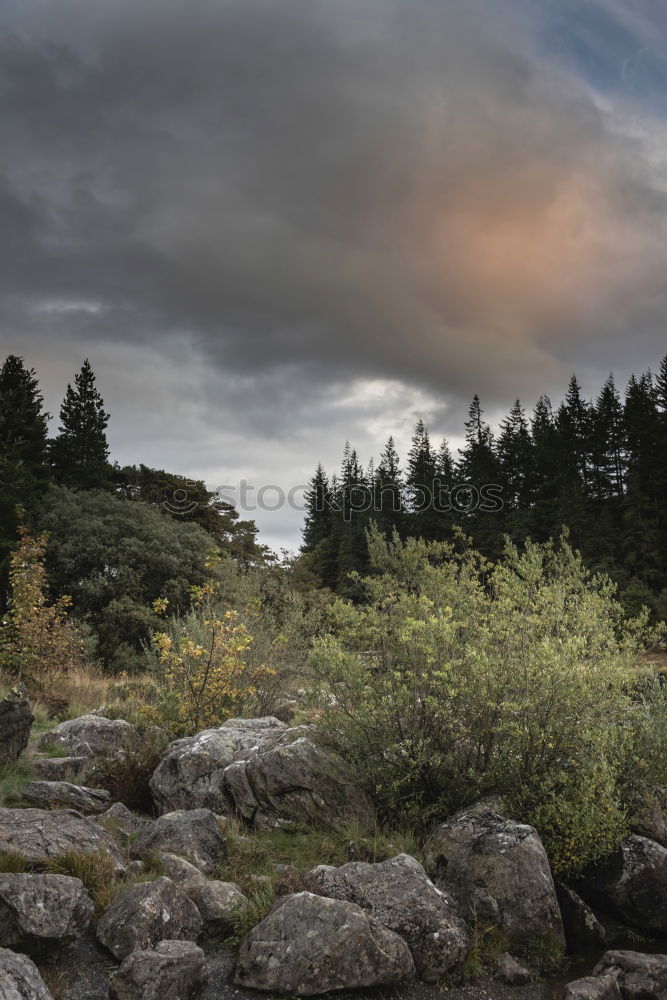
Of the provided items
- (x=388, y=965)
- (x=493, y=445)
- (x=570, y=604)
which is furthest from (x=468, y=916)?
(x=493, y=445)

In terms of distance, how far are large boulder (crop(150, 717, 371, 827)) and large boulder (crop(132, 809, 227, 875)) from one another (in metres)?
1.10

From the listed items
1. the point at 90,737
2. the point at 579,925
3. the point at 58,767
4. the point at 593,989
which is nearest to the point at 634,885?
the point at 579,925

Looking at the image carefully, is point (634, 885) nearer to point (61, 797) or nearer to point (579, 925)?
point (579, 925)

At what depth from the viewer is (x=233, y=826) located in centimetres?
750

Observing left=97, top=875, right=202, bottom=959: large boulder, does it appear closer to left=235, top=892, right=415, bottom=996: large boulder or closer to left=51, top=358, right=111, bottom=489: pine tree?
left=235, top=892, right=415, bottom=996: large boulder

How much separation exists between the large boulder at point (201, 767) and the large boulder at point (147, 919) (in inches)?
112

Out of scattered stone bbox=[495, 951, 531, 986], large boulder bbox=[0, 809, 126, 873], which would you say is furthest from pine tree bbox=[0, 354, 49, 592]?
scattered stone bbox=[495, 951, 531, 986]

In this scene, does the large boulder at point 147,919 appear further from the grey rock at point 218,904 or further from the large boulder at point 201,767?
the large boulder at point 201,767

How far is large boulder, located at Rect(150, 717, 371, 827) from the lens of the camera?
7.95m

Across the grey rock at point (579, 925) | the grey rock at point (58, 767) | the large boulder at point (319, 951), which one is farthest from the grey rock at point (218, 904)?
the grey rock at point (58, 767)

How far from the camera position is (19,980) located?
158 inches

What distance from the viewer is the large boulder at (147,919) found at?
499 centimetres

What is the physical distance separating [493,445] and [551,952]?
5026cm

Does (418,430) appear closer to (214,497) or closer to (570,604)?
(214,497)
